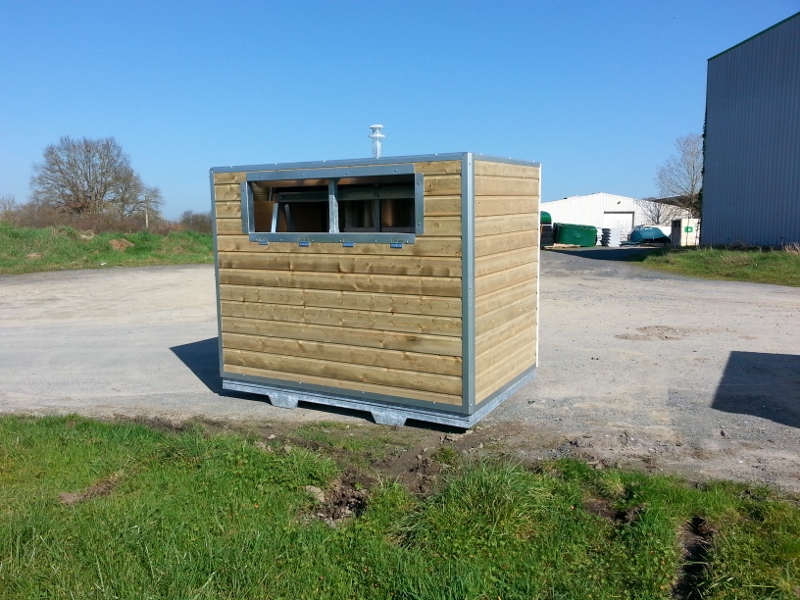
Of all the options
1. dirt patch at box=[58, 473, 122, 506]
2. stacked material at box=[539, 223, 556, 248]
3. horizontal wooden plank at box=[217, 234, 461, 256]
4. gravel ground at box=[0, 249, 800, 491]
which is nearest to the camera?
dirt patch at box=[58, 473, 122, 506]

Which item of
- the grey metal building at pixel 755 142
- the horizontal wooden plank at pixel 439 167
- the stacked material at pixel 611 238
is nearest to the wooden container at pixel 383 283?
the horizontal wooden plank at pixel 439 167

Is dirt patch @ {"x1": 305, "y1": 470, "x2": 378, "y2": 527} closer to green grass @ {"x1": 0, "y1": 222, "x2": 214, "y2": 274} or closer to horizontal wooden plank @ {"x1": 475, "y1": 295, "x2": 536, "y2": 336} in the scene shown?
horizontal wooden plank @ {"x1": 475, "y1": 295, "x2": 536, "y2": 336}

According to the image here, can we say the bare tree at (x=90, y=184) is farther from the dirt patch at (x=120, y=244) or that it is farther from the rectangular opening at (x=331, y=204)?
the rectangular opening at (x=331, y=204)

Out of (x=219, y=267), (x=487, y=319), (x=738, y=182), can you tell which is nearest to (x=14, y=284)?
(x=219, y=267)

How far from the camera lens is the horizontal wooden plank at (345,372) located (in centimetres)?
626

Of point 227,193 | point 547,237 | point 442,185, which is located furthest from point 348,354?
point 547,237

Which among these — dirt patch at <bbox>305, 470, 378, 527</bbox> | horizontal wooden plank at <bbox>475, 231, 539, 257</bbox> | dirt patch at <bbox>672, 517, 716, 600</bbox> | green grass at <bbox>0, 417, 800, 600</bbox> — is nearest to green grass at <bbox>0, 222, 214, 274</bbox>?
horizontal wooden plank at <bbox>475, 231, 539, 257</bbox>

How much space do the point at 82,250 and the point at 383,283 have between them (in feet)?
74.9

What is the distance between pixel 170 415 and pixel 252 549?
344 cm

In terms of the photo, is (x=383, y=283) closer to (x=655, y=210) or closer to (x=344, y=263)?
(x=344, y=263)

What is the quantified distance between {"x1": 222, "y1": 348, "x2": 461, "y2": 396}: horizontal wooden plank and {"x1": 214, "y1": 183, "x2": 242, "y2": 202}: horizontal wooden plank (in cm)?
160

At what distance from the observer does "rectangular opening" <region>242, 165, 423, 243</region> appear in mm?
6570

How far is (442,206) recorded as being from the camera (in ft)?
19.9

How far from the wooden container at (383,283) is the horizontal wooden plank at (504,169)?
1cm
